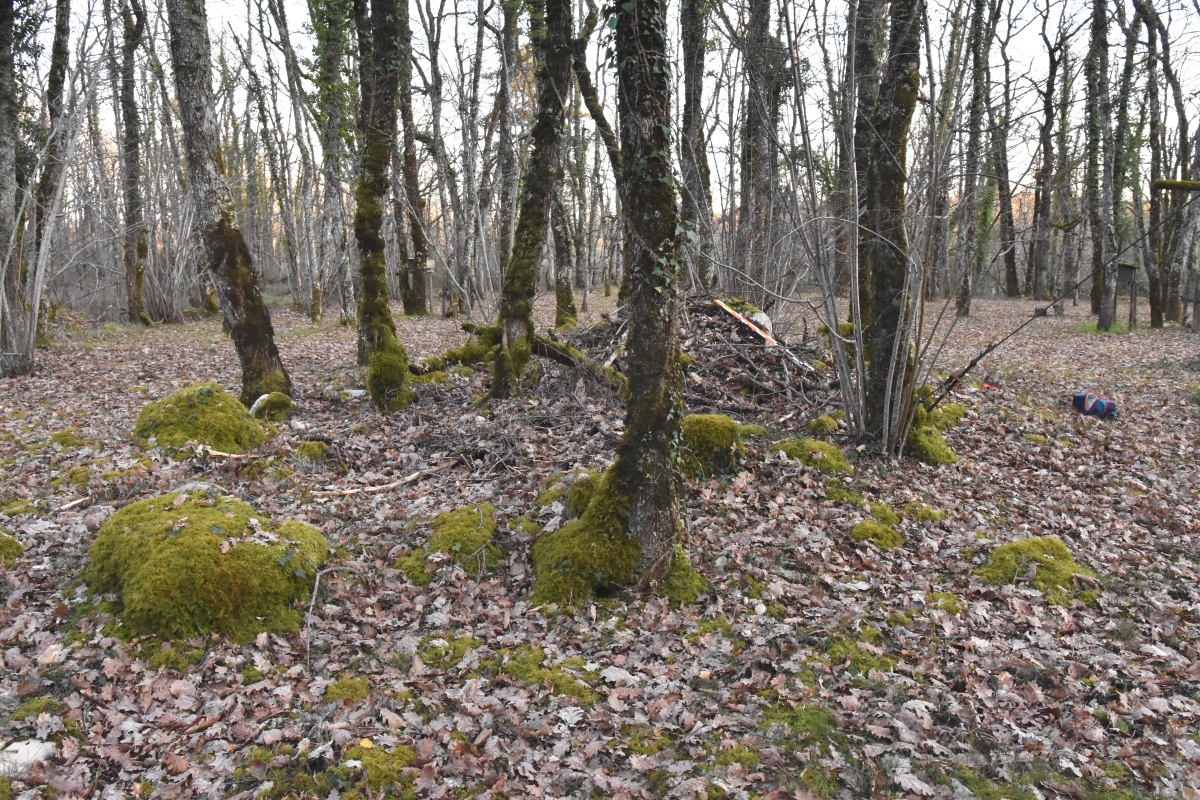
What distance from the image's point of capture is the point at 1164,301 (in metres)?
17.5

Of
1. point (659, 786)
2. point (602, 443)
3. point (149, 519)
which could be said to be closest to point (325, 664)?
point (149, 519)

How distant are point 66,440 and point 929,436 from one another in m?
9.81

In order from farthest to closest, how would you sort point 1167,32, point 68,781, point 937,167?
point 1167,32, point 937,167, point 68,781

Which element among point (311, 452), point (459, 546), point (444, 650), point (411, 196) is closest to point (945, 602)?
point (444, 650)

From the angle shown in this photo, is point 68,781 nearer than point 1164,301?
Yes

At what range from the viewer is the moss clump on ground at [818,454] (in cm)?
685

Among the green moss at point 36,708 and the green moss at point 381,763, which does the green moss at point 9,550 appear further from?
the green moss at point 381,763

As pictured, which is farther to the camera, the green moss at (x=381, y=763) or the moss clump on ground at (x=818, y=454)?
the moss clump on ground at (x=818, y=454)

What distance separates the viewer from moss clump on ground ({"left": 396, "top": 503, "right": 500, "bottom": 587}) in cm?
525

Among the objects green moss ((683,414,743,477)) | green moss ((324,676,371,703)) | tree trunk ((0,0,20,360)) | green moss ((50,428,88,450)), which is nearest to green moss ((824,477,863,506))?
green moss ((683,414,743,477))

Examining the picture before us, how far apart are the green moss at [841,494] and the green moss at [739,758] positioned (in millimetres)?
3402

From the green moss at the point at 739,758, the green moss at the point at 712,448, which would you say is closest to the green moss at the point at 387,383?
the green moss at the point at 712,448

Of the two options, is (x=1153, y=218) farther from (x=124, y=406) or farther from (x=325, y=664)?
(x=124, y=406)

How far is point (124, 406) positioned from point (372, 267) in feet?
12.6
